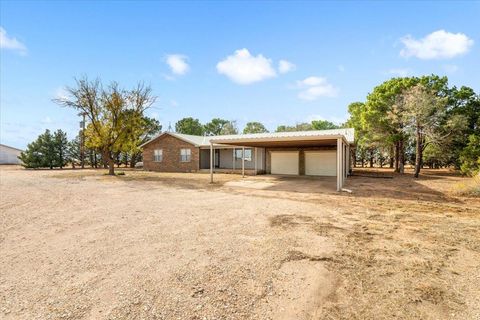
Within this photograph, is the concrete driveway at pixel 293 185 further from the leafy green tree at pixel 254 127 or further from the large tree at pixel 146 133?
the leafy green tree at pixel 254 127

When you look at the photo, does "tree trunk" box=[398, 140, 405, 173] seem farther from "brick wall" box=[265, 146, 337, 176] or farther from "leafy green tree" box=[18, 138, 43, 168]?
"leafy green tree" box=[18, 138, 43, 168]

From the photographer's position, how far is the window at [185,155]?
81.8 ft

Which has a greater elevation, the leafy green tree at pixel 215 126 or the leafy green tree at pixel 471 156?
the leafy green tree at pixel 215 126

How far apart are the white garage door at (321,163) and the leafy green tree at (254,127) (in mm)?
35443

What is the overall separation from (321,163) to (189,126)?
32903 millimetres

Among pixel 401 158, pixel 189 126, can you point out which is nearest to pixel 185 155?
pixel 401 158

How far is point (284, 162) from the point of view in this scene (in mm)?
22094

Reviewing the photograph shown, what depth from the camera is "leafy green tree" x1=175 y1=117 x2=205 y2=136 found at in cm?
4844

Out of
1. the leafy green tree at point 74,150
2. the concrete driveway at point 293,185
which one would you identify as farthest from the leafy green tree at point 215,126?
the concrete driveway at point 293,185

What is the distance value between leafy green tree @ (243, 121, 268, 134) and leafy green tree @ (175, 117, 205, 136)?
1184cm

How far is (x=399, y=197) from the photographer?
10117 millimetres

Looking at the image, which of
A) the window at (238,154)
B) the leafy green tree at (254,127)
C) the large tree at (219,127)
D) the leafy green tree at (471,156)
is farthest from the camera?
the leafy green tree at (254,127)

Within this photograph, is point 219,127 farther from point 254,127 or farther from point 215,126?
point 254,127

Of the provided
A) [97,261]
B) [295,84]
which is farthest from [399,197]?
[295,84]
